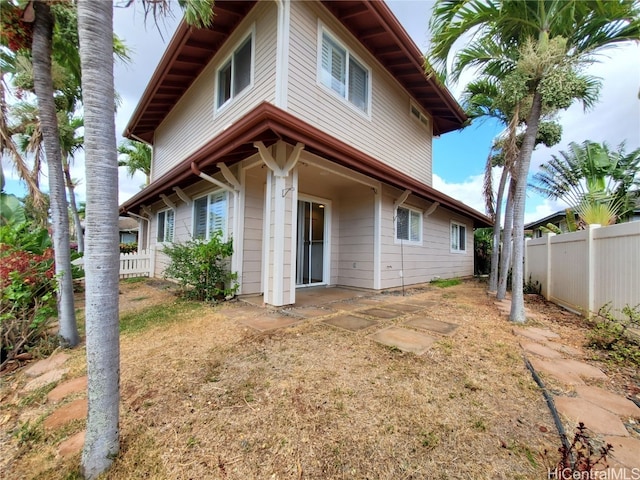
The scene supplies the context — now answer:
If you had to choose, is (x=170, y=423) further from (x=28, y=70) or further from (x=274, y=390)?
(x=28, y=70)

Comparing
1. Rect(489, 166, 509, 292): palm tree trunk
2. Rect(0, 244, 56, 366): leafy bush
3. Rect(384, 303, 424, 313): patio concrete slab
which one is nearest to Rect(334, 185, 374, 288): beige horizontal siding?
Rect(384, 303, 424, 313): patio concrete slab

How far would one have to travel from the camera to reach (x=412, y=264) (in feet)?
24.6

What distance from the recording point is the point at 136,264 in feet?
29.4

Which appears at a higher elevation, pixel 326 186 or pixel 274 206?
pixel 326 186

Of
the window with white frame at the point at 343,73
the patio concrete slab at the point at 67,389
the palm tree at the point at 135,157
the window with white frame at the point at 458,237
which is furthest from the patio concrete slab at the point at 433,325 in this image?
the palm tree at the point at 135,157

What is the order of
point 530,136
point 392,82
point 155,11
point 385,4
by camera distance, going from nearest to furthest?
point 155,11 < point 530,136 < point 385,4 < point 392,82

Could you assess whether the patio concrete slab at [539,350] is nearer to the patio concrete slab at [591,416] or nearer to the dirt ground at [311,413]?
the dirt ground at [311,413]

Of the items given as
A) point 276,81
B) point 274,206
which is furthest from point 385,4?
point 274,206

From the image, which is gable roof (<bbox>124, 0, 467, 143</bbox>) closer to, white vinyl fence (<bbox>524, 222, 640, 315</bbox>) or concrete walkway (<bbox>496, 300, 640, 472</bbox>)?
white vinyl fence (<bbox>524, 222, 640, 315</bbox>)

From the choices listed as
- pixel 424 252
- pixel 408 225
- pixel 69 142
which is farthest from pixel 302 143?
pixel 69 142

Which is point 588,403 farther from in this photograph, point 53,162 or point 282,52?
point 282,52

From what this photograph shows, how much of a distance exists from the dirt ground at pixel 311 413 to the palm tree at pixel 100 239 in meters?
0.20

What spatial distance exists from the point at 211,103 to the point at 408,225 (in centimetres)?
610

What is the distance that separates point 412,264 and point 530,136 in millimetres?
4209
